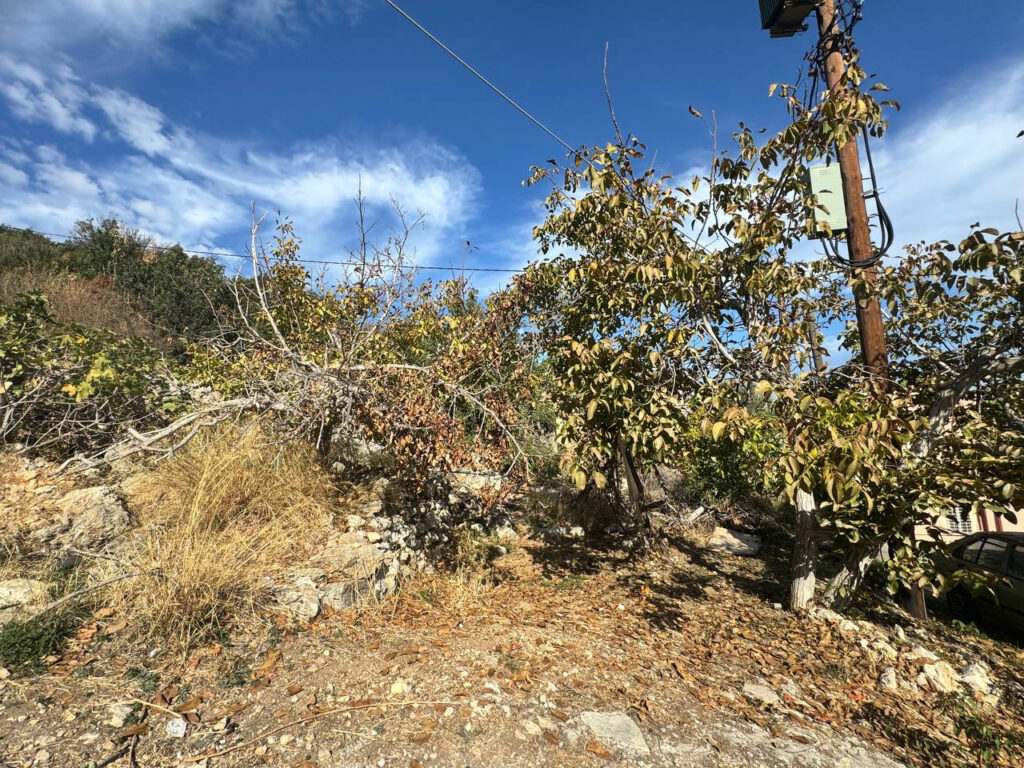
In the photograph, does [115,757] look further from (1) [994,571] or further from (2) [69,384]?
(1) [994,571]

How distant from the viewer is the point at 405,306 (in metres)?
6.26

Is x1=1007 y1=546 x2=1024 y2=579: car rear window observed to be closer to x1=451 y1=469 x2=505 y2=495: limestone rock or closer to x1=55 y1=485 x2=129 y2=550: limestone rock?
x1=451 y1=469 x2=505 y2=495: limestone rock

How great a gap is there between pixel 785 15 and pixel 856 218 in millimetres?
2248

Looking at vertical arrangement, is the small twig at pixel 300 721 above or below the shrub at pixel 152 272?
below

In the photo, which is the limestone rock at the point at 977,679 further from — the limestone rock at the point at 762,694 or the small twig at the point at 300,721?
the small twig at the point at 300,721

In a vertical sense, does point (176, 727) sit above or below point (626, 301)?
below

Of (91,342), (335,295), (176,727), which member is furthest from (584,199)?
(91,342)

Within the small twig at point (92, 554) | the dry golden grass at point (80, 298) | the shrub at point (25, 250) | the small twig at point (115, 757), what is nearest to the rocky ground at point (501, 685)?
the small twig at point (115, 757)

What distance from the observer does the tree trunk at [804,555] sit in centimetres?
505

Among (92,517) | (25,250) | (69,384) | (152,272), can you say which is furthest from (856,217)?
(25,250)

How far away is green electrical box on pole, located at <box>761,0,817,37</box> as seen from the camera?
5098 mm

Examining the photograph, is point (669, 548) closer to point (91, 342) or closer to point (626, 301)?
point (626, 301)

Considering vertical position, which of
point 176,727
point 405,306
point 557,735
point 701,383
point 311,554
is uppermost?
point 405,306

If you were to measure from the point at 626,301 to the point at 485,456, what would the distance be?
78.5 inches
